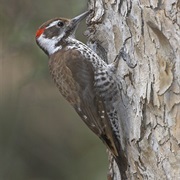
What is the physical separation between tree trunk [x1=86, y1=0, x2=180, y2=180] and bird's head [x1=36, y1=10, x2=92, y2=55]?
1.70ft

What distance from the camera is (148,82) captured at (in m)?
4.21

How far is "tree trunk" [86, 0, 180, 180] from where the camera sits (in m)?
4.05

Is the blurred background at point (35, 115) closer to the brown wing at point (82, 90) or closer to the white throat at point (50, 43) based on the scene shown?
the white throat at point (50, 43)

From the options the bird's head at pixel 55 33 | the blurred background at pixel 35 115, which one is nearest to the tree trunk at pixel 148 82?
the bird's head at pixel 55 33

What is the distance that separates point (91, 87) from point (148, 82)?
2.26ft

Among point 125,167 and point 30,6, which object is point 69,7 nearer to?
point 30,6

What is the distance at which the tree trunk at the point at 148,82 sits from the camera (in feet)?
13.3

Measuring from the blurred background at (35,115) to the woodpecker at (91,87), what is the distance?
116 cm

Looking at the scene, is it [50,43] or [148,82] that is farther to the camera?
[50,43]

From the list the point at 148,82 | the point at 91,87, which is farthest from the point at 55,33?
the point at 148,82

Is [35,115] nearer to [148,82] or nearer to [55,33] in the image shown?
[55,33]

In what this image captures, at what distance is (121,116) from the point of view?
4.61 meters

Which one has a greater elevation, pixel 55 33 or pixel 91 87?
pixel 55 33

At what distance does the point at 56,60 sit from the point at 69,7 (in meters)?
1.53
